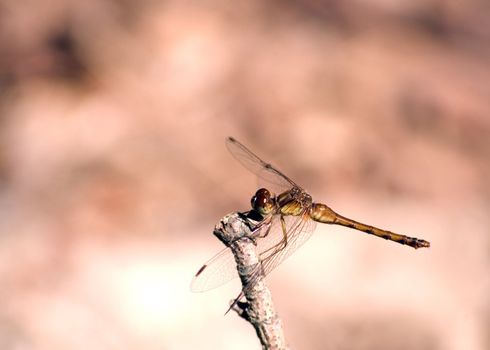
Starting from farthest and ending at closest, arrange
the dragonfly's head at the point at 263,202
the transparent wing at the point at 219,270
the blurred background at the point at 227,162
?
the blurred background at the point at 227,162, the transparent wing at the point at 219,270, the dragonfly's head at the point at 263,202

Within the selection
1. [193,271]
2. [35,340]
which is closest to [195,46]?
[193,271]

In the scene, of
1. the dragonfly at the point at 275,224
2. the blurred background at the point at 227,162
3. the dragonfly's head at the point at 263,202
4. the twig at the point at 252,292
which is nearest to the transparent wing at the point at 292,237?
the dragonfly at the point at 275,224

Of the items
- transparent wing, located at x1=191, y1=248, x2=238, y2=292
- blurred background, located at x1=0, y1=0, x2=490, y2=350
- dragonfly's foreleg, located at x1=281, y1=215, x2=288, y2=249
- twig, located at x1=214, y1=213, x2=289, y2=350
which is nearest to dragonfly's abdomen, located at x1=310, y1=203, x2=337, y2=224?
dragonfly's foreleg, located at x1=281, y1=215, x2=288, y2=249

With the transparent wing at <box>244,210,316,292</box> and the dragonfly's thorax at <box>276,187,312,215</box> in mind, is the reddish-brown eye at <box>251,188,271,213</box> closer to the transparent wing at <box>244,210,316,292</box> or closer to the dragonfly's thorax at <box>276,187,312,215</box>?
the transparent wing at <box>244,210,316,292</box>

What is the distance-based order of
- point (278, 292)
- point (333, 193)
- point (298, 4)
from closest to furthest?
point (278, 292)
point (333, 193)
point (298, 4)

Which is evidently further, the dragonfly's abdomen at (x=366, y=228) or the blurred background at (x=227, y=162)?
the blurred background at (x=227, y=162)

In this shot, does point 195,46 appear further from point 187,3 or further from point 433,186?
point 433,186

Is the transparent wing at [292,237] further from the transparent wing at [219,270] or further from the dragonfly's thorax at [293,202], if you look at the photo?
Result: the transparent wing at [219,270]
